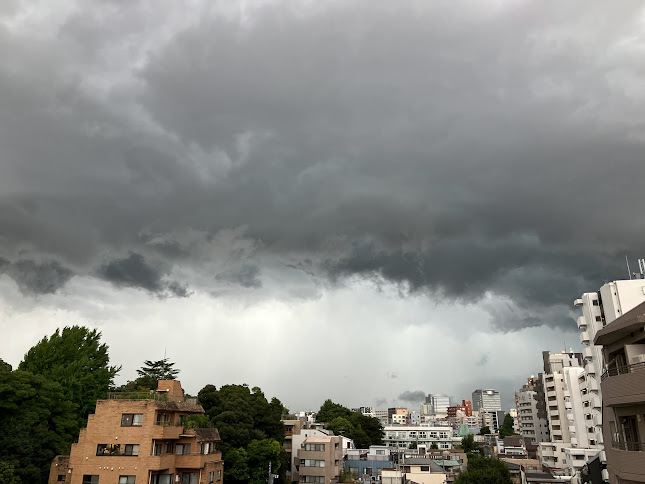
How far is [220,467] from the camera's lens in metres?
57.8

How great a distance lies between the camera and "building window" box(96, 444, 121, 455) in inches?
1905

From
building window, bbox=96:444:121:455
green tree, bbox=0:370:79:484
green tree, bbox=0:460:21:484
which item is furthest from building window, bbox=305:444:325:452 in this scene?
green tree, bbox=0:460:21:484

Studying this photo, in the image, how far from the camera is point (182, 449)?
5231 cm

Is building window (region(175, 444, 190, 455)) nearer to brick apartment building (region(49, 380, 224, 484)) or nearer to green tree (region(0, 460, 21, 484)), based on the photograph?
brick apartment building (region(49, 380, 224, 484))

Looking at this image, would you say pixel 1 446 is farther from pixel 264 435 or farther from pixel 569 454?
pixel 569 454

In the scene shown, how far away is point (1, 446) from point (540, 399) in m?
124

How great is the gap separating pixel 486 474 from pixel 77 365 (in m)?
57.8

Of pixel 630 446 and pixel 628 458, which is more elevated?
pixel 630 446

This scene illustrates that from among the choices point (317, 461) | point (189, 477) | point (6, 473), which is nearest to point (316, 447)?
point (317, 461)

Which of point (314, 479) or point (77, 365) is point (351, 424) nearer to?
point (314, 479)

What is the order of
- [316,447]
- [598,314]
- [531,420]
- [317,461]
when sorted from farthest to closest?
[531,420]
[316,447]
[317,461]
[598,314]

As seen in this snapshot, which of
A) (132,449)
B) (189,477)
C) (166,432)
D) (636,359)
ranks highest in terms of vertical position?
(636,359)

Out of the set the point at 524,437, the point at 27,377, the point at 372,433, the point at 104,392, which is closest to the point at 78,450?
the point at 27,377

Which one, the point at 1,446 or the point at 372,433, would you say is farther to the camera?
the point at 372,433
